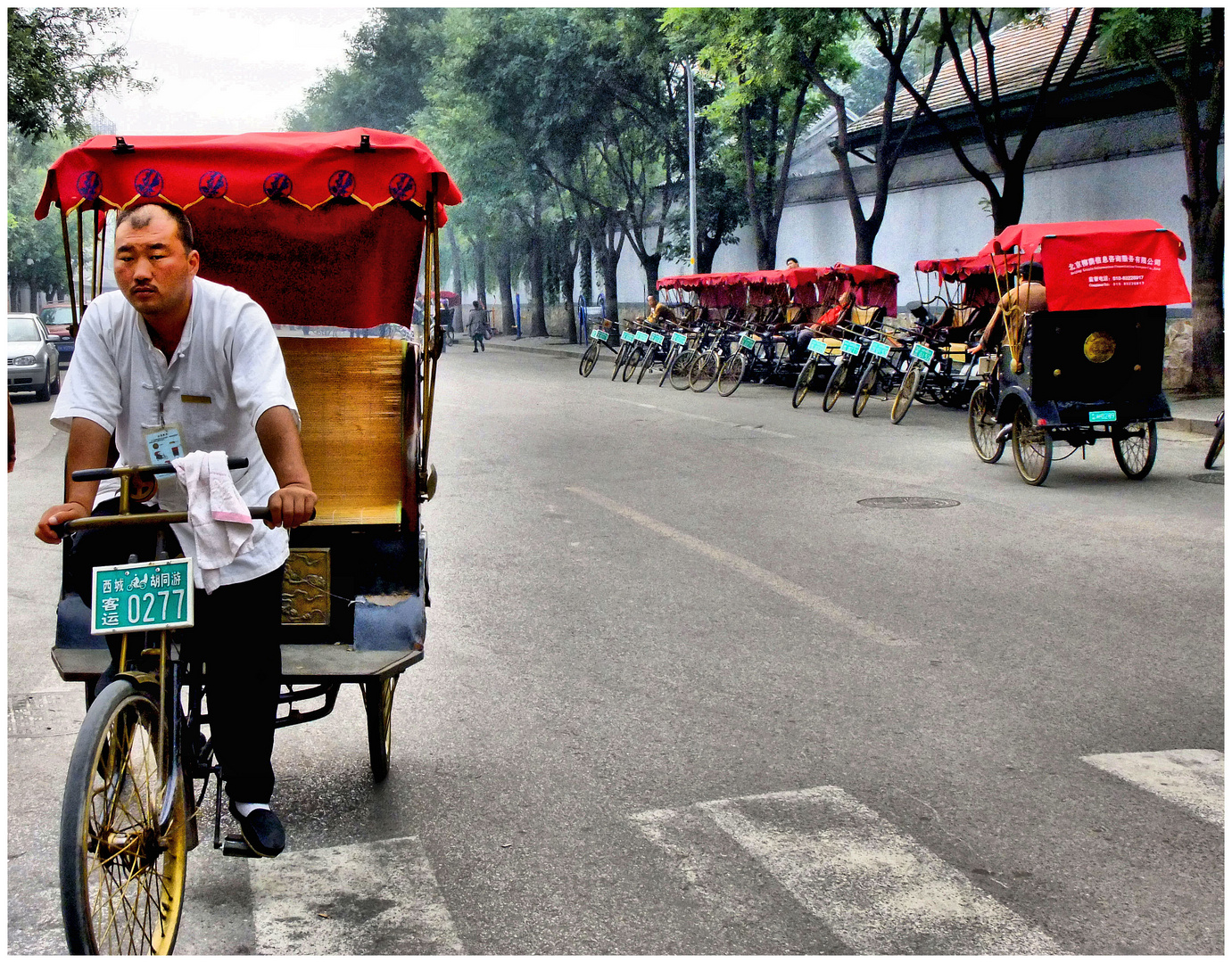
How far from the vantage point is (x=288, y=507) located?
3041 mm

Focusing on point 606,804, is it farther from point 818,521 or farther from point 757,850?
point 818,521

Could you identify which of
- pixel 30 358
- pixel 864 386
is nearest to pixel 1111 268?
pixel 864 386

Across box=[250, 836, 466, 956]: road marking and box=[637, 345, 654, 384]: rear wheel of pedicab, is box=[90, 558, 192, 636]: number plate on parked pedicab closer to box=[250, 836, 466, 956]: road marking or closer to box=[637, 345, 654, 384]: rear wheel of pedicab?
box=[250, 836, 466, 956]: road marking

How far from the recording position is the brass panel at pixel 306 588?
4.24 metres

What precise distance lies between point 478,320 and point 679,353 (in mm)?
17622

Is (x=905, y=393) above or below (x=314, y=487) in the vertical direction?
below

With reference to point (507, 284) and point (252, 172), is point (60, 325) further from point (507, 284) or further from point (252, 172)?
point (252, 172)

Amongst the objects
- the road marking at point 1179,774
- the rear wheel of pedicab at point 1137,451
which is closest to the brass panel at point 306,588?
the road marking at point 1179,774

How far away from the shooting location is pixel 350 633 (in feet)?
14.0

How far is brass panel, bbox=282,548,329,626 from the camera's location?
424cm

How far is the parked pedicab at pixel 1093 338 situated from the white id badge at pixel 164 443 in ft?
28.3

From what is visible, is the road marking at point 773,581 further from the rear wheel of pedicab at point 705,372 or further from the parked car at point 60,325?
the parked car at point 60,325

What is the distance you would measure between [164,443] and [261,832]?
3.33 ft

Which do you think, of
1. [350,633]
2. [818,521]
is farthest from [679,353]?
[350,633]
